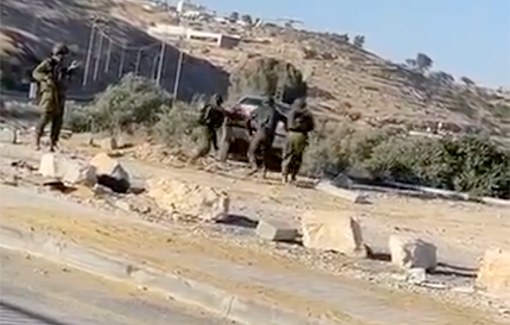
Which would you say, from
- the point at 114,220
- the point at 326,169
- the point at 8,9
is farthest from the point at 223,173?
the point at 8,9

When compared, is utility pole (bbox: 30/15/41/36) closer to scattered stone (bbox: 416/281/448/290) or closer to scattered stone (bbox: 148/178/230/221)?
scattered stone (bbox: 148/178/230/221)

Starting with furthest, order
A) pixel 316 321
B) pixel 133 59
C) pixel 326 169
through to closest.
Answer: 1. pixel 133 59
2. pixel 326 169
3. pixel 316 321

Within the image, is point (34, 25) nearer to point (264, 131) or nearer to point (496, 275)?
point (264, 131)

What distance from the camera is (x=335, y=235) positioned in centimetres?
1656

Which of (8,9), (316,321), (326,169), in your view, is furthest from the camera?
(8,9)

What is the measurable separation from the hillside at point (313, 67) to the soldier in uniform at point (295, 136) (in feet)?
148

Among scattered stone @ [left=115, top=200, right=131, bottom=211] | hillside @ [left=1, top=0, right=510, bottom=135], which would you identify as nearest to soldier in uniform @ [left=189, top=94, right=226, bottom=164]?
scattered stone @ [left=115, top=200, right=131, bottom=211]

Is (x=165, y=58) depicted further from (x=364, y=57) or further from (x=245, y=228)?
(x=245, y=228)

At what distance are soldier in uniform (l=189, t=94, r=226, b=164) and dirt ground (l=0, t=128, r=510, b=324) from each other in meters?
0.54

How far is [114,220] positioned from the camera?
1692cm

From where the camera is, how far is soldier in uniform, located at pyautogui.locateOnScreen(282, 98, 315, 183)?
2698cm

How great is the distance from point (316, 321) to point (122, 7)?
396 ft

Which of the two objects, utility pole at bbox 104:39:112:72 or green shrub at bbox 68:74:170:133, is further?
utility pole at bbox 104:39:112:72

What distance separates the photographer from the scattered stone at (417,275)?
1470cm
